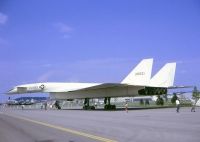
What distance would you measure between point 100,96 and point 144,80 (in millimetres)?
5814

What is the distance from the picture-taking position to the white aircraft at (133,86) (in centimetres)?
4062

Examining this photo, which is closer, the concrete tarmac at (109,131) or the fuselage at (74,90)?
the concrete tarmac at (109,131)

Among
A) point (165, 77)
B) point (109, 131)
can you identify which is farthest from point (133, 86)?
point (109, 131)

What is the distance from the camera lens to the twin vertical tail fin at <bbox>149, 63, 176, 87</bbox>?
42281 mm

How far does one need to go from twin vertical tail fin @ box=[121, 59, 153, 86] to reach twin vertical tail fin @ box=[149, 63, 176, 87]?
127 centimetres

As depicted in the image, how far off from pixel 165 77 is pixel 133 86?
177 inches

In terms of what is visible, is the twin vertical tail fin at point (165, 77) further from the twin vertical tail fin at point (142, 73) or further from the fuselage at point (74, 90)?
the fuselage at point (74, 90)

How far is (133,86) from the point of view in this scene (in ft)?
132

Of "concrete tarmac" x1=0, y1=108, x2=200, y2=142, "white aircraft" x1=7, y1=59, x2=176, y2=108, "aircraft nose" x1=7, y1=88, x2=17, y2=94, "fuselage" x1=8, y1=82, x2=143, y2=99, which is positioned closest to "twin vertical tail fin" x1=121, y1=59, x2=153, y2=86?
"white aircraft" x1=7, y1=59, x2=176, y2=108

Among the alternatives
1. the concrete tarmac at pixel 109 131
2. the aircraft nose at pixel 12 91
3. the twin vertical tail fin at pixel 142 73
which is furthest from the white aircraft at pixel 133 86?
the concrete tarmac at pixel 109 131

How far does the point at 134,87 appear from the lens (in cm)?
4041

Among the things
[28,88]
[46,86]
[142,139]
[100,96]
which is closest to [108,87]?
[100,96]

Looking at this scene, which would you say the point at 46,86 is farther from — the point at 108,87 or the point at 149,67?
the point at 149,67

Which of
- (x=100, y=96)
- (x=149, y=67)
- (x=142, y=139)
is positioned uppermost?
(x=149, y=67)
